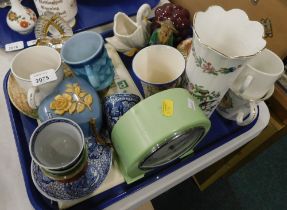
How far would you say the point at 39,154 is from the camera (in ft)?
1.27

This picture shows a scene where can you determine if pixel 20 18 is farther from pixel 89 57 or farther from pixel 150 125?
pixel 150 125

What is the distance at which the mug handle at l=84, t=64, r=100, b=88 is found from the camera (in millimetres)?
454

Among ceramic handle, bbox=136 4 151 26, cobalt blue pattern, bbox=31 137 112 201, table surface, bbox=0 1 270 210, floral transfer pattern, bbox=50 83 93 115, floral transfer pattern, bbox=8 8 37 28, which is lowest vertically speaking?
table surface, bbox=0 1 270 210

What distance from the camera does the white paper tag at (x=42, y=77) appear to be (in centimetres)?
44

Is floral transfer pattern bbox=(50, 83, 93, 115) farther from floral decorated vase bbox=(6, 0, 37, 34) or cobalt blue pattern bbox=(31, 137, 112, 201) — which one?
floral decorated vase bbox=(6, 0, 37, 34)

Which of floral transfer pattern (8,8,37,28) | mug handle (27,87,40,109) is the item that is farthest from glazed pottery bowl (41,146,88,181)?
floral transfer pattern (8,8,37,28)

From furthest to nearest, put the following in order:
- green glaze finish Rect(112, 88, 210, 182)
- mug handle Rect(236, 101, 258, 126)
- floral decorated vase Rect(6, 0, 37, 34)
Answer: floral decorated vase Rect(6, 0, 37, 34) → mug handle Rect(236, 101, 258, 126) → green glaze finish Rect(112, 88, 210, 182)

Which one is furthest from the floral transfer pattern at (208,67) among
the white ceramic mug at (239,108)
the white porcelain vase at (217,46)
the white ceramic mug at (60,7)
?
the white ceramic mug at (60,7)

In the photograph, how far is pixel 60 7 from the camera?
1.93 feet

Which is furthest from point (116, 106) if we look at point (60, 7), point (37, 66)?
point (60, 7)

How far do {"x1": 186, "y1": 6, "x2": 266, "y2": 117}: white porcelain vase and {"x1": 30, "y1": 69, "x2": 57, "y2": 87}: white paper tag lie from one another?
0.23 metres

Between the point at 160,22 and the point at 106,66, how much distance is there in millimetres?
174

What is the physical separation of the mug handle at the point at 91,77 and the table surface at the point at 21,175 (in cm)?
20

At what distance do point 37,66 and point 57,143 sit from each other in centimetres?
17
